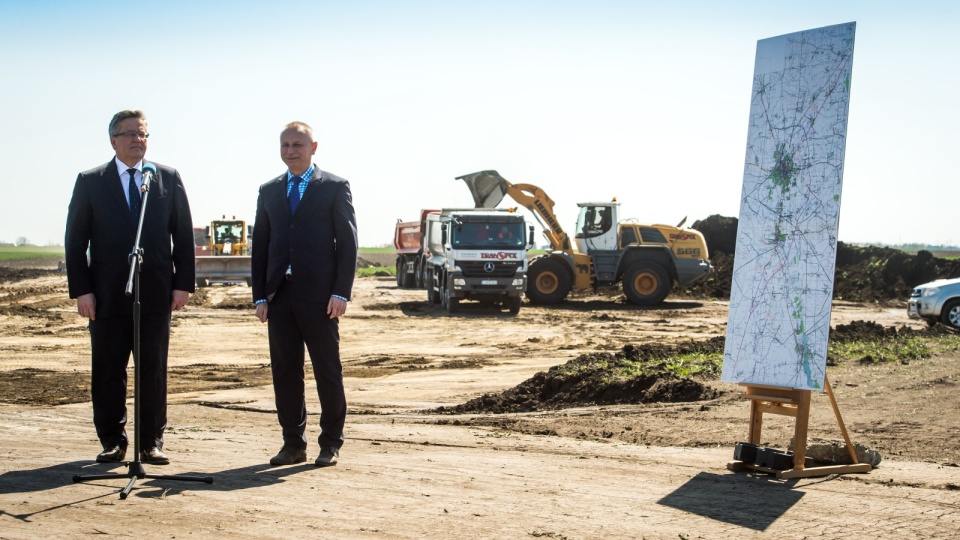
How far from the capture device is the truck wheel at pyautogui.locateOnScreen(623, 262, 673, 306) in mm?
31062

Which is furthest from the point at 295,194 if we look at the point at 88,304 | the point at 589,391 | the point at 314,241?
the point at 589,391

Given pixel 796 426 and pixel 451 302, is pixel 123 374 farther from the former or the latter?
pixel 451 302

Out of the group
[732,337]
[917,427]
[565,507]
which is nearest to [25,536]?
[565,507]

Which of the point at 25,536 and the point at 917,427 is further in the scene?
the point at 917,427

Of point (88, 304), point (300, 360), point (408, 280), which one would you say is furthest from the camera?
point (408, 280)

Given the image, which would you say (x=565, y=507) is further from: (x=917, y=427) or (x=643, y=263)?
(x=643, y=263)

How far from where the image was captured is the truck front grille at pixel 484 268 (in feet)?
88.3

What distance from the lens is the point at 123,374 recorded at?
22.5ft

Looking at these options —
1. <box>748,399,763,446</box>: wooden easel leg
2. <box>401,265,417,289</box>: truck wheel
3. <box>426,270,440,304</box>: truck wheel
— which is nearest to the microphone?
<box>748,399,763,446</box>: wooden easel leg

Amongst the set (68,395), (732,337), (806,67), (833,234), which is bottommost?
(68,395)

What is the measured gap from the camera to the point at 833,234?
6.92 meters

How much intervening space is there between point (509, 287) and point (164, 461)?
20557 millimetres

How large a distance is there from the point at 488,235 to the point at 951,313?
34.4ft

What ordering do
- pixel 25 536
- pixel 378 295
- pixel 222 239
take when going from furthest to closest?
pixel 222 239
pixel 378 295
pixel 25 536
